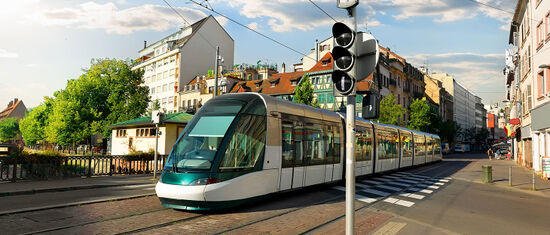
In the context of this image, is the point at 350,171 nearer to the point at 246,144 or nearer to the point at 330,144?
the point at 246,144

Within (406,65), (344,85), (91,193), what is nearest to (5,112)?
(406,65)

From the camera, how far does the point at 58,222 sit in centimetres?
725

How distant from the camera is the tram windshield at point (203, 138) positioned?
27.7 ft

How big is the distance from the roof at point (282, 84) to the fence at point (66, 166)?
38036mm

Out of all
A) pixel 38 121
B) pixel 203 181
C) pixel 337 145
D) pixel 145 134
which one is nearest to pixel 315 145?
pixel 337 145

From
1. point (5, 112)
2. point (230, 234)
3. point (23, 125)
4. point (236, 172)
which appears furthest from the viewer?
point (5, 112)

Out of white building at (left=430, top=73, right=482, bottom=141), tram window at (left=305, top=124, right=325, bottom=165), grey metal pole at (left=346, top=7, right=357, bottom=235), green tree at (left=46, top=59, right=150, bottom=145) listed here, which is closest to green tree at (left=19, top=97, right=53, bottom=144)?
green tree at (left=46, top=59, right=150, bottom=145)

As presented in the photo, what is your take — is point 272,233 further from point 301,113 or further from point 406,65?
point 406,65

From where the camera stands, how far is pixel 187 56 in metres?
67.3

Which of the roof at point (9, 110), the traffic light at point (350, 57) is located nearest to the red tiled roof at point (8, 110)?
the roof at point (9, 110)

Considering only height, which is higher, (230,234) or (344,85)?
(344,85)

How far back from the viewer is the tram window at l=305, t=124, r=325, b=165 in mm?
Result: 11547

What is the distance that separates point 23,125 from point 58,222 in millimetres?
97520

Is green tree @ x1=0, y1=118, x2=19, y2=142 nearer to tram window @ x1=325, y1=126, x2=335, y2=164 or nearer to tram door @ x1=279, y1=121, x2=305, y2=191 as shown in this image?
tram window @ x1=325, y1=126, x2=335, y2=164
